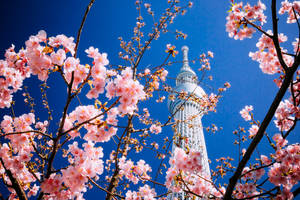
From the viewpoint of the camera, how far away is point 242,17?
2.38 meters

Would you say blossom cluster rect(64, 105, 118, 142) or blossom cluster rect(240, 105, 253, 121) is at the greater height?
blossom cluster rect(240, 105, 253, 121)

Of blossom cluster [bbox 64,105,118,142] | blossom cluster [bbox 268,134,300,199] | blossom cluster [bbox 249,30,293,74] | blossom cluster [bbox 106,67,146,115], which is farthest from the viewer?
blossom cluster [bbox 249,30,293,74]

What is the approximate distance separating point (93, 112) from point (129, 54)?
359 cm

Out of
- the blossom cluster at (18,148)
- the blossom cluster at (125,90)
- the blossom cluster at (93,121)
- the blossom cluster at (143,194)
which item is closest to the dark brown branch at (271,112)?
the blossom cluster at (125,90)

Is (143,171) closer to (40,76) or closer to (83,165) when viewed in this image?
(83,165)

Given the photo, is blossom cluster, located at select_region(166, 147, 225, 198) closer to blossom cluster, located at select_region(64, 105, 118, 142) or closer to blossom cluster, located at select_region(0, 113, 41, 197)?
blossom cluster, located at select_region(64, 105, 118, 142)

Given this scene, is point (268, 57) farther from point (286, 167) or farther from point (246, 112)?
point (286, 167)

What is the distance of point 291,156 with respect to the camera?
2.28 m

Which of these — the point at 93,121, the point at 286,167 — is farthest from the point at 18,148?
the point at 286,167

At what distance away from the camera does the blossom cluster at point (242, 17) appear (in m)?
2.37

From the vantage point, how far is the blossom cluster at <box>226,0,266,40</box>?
237 cm

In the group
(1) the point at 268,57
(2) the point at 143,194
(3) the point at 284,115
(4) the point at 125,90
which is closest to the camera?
(4) the point at 125,90

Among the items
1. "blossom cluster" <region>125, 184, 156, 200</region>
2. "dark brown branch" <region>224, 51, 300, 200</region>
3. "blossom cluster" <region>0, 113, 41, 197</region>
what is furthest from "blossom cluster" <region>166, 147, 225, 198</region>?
"blossom cluster" <region>0, 113, 41, 197</region>

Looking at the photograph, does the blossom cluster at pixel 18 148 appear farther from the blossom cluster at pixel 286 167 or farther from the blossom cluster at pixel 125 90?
the blossom cluster at pixel 286 167
